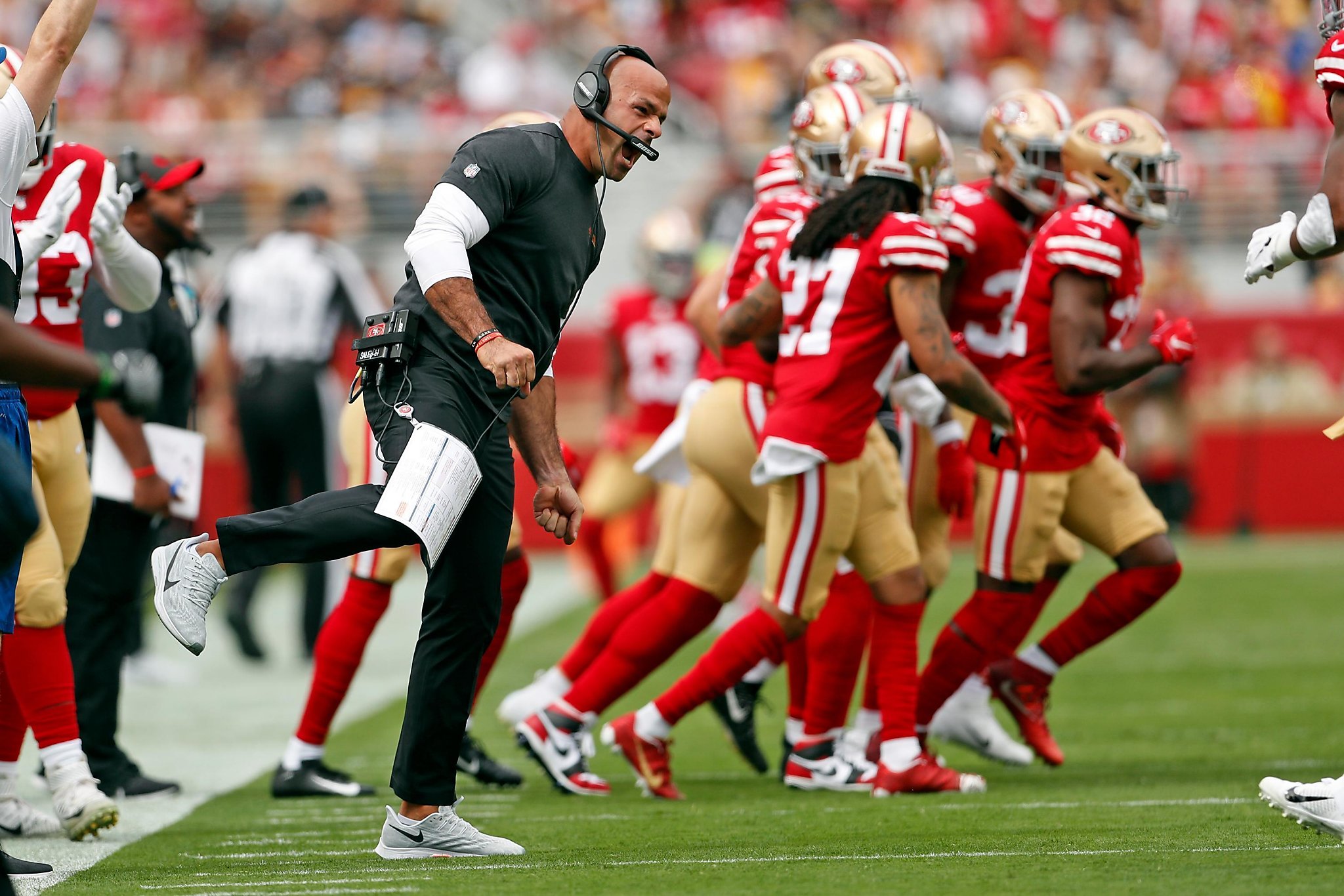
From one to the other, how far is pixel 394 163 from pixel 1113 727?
11727 mm

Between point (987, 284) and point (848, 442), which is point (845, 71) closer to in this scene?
point (987, 284)

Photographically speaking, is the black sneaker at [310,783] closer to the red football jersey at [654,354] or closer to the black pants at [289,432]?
the black pants at [289,432]

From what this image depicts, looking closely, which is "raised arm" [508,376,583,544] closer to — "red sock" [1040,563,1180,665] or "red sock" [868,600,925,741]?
"red sock" [868,600,925,741]

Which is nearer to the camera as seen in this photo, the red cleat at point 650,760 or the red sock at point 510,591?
the red cleat at point 650,760

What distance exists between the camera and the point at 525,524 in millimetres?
15555

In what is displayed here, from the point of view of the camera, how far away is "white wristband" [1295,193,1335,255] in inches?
165

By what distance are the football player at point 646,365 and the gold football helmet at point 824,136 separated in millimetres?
4140

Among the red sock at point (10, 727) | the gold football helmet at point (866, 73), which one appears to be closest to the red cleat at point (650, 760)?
the red sock at point (10, 727)

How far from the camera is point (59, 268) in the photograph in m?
5.17

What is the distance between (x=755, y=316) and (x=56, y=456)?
206 cm

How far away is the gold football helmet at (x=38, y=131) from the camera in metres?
4.54

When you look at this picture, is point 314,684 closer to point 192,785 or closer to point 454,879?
point 192,785

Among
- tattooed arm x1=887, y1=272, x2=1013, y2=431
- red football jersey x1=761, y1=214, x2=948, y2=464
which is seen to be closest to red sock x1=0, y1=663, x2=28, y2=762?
red football jersey x1=761, y1=214, x2=948, y2=464

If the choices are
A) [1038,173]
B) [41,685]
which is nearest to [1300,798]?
[1038,173]
